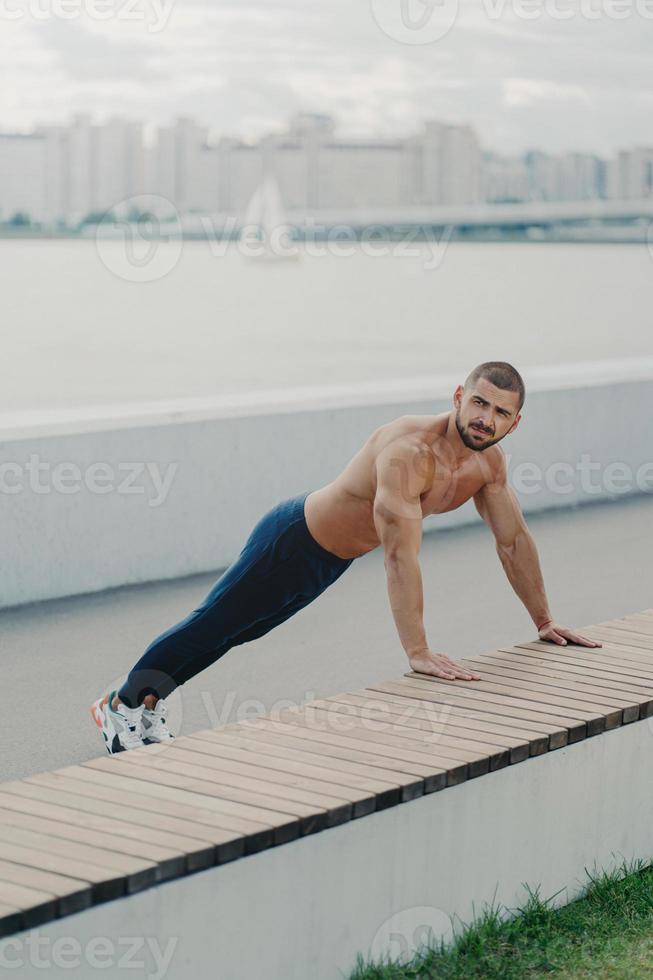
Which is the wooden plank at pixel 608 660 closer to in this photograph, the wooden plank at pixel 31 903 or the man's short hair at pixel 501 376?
the man's short hair at pixel 501 376

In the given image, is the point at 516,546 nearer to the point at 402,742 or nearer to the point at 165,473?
the point at 402,742

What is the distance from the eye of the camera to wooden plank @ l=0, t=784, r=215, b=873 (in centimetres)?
283

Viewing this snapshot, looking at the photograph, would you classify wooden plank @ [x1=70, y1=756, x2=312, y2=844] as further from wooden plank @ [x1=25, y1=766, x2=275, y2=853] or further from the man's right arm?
the man's right arm

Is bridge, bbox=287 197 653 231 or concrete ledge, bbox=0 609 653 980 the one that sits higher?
bridge, bbox=287 197 653 231

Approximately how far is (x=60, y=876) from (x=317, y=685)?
306 centimetres

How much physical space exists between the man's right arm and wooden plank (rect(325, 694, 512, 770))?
29 cm

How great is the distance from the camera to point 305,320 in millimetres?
61031

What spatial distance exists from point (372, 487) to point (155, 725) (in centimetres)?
109

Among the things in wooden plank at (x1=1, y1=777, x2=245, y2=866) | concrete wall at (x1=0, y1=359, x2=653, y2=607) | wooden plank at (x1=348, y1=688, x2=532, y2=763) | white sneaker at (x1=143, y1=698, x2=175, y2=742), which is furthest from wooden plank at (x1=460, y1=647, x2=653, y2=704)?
concrete wall at (x1=0, y1=359, x2=653, y2=607)

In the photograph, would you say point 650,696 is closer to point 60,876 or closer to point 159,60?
point 60,876

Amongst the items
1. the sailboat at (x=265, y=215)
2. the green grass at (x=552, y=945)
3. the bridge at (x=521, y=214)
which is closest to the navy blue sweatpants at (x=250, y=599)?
the green grass at (x=552, y=945)

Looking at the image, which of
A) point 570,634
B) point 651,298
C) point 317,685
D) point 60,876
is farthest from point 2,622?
Answer: point 651,298

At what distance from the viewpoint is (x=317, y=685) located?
226 inches

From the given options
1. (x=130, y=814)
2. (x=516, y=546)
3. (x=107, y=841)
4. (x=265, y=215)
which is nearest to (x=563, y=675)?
(x=516, y=546)
